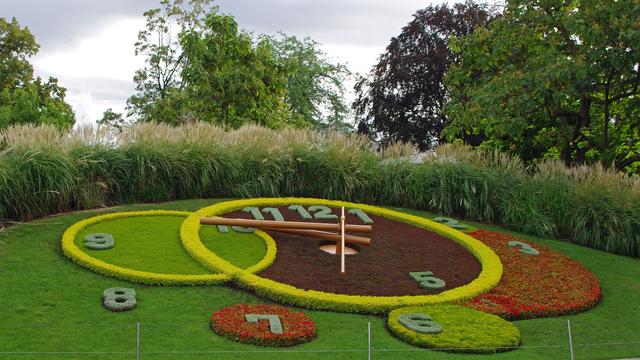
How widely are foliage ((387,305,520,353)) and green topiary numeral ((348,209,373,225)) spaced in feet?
11.8

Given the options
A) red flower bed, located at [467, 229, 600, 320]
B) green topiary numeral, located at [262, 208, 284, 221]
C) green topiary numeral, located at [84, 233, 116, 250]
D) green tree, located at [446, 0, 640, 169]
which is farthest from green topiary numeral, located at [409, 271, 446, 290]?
green tree, located at [446, 0, 640, 169]

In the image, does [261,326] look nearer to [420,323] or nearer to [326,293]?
[326,293]

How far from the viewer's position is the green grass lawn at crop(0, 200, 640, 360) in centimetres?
718

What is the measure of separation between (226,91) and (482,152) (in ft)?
26.6

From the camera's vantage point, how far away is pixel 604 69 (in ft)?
52.3

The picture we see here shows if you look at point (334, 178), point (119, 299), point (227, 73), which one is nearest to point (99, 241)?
point (119, 299)

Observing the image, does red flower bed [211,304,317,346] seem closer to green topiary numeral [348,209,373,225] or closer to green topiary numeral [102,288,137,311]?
green topiary numeral [102,288,137,311]

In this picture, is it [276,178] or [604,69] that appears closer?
[276,178]

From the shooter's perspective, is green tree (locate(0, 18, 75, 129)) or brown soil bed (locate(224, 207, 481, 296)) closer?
brown soil bed (locate(224, 207, 481, 296))

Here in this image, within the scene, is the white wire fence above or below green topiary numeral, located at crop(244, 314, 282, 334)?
below

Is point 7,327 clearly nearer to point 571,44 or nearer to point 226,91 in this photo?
point 226,91

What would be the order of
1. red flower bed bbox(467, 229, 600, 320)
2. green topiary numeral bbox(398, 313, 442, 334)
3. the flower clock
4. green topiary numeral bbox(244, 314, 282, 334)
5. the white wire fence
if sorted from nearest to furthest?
1. the white wire fence
2. green topiary numeral bbox(244, 314, 282, 334)
3. green topiary numeral bbox(398, 313, 442, 334)
4. the flower clock
5. red flower bed bbox(467, 229, 600, 320)

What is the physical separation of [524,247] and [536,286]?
1982mm

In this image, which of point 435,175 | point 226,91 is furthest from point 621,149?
point 226,91
